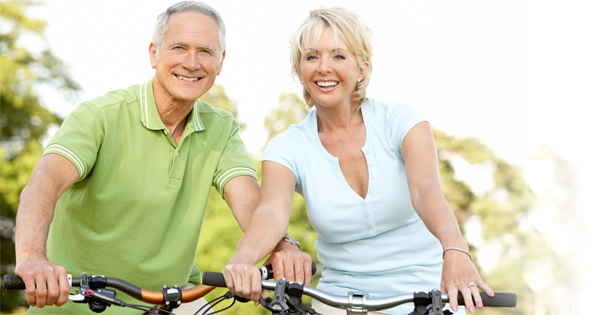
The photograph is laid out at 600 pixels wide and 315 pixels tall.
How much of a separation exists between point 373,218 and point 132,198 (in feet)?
3.54

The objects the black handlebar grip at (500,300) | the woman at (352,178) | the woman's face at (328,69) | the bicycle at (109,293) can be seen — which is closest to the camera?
the black handlebar grip at (500,300)

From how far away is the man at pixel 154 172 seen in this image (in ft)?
10.2

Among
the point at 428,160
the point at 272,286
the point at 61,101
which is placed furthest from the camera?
the point at 61,101

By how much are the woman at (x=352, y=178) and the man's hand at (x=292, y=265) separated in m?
0.10

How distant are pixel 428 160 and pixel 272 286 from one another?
0.94 m

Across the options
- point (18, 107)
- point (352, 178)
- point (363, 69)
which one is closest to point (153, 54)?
point (363, 69)

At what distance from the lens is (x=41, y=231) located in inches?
102

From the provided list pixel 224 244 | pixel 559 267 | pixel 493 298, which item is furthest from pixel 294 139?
pixel 559 267

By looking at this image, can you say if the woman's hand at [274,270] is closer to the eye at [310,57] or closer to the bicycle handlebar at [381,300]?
the bicycle handlebar at [381,300]

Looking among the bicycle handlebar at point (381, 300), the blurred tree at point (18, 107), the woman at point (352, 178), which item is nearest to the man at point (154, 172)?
the woman at point (352, 178)

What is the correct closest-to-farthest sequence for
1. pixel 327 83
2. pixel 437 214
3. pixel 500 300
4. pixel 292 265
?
pixel 500 300 < pixel 437 214 < pixel 292 265 < pixel 327 83

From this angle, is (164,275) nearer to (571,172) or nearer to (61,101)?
(571,172)

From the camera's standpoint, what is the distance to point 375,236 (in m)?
3.08

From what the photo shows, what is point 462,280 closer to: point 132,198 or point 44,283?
point 44,283
